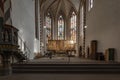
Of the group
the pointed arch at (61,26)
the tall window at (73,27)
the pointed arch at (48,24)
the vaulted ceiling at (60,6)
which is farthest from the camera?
the pointed arch at (61,26)

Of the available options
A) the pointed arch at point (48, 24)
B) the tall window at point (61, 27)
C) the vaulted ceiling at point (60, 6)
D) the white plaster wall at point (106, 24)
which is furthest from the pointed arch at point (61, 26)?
the white plaster wall at point (106, 24)

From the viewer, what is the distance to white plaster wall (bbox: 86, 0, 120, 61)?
35.0 feet

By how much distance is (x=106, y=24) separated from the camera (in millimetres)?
12711

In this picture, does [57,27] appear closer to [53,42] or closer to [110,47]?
[53,42]

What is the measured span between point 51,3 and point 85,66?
17.9m

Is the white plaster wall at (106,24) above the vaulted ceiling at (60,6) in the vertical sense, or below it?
below

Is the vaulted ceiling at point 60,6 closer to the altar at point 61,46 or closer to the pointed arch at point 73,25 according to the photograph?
the pointed arch at point 73,25

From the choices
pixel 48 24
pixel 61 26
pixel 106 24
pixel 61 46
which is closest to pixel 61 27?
Answer: pixel 61 26

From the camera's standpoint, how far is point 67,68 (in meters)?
8.23

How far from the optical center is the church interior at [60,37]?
7750 mm

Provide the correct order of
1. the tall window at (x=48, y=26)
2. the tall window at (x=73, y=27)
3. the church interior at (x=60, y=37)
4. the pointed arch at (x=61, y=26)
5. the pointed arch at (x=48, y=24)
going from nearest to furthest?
the church interior at (x=60, y=37)
the pointed arch at (x=48, y=24)
the tall window at (x=73, y=27)
the tall window at (x=48, y=26)
the pointed arch at (x=61, y=26)

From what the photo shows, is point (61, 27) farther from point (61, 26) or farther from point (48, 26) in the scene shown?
point (48, 26)

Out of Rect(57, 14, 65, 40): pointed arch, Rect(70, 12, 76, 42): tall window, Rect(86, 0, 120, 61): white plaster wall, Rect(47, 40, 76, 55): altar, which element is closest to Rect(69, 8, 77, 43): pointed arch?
Rect(70, 12, 76, 42): tall window

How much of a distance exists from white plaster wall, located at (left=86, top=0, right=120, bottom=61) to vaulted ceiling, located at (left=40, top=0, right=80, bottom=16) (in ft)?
28.0
